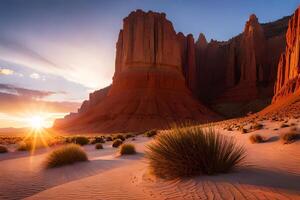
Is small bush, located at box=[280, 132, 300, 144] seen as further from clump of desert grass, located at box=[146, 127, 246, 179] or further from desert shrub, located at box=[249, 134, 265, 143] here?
clump of desert grass, located at box=[146, 127, 246, 179]

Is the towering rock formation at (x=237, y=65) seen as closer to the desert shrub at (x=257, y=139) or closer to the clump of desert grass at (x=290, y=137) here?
the desert shrub at (x=257, y=139)

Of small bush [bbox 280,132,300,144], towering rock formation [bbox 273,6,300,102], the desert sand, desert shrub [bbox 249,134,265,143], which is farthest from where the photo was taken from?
towering rock formation [bbox 273,6,300,102]

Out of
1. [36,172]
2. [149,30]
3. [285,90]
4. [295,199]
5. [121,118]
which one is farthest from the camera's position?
[149,30]

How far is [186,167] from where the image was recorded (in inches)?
292

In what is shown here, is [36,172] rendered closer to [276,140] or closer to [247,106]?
[276,140]

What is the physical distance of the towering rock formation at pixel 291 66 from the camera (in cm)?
4275

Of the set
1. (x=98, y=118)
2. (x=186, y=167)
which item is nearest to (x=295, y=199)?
(x=186, y=167)

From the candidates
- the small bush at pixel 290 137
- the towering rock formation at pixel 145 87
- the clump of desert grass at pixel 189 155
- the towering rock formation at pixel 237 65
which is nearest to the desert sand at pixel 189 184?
the clump of desert grass at pixel 189 155

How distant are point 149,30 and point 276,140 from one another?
6925 centimetres

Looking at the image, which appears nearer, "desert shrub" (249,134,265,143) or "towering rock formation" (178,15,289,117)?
"desert shrub" (249,134,265,143)

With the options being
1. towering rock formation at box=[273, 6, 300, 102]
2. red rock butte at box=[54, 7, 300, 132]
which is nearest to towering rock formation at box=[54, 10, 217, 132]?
red rock butte at box=[54, 7, 300, 132]

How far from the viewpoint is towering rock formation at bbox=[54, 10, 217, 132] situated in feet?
217

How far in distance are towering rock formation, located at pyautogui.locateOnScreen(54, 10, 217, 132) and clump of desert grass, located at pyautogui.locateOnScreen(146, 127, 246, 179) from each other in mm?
52445

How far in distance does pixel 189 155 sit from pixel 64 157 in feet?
23.3
